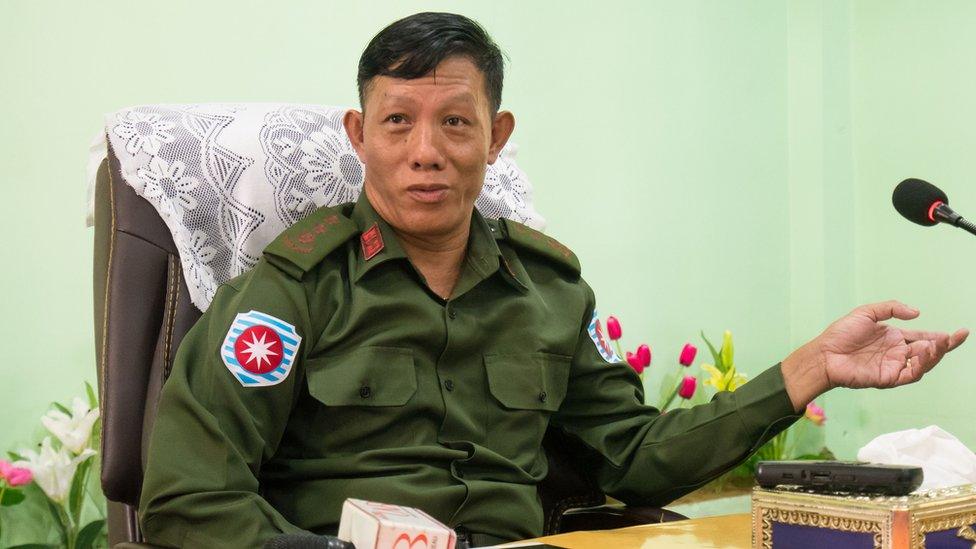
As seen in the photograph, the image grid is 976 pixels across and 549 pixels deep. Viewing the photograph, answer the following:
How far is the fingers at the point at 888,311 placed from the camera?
147 centimetres

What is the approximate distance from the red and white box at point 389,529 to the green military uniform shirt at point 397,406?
13.0 inches

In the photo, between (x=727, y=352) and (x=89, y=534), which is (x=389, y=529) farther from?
(x=727, y=352)

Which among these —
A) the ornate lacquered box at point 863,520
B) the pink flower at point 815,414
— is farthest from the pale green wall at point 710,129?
the ornate lacquered box at point 863,520

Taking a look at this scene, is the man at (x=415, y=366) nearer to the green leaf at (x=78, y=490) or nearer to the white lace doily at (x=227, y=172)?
the white lace doily at (x=227, y=172)

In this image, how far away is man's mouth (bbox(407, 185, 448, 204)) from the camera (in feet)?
5.35

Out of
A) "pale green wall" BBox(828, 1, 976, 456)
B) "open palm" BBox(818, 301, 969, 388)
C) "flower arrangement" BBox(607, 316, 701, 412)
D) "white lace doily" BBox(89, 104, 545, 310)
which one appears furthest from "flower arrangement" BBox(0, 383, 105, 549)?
"pale green wall" BBox(828, 1, 976, 456)

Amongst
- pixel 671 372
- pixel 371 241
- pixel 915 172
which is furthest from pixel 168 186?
pixel 915 172

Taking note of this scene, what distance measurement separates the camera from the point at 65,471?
237 cm

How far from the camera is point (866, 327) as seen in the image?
1.56m

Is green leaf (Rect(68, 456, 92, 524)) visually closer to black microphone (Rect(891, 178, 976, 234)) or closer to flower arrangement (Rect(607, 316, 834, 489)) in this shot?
flower arrangement (Rect(607, 316, 834, 489))

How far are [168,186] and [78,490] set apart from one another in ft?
3.56

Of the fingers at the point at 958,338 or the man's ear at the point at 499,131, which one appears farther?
the man's ear at the point at 499,131

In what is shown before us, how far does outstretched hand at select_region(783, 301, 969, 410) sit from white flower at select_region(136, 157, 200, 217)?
934 millimetres

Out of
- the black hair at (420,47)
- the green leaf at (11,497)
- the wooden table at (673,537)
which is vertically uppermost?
the black hair at (420,47)
